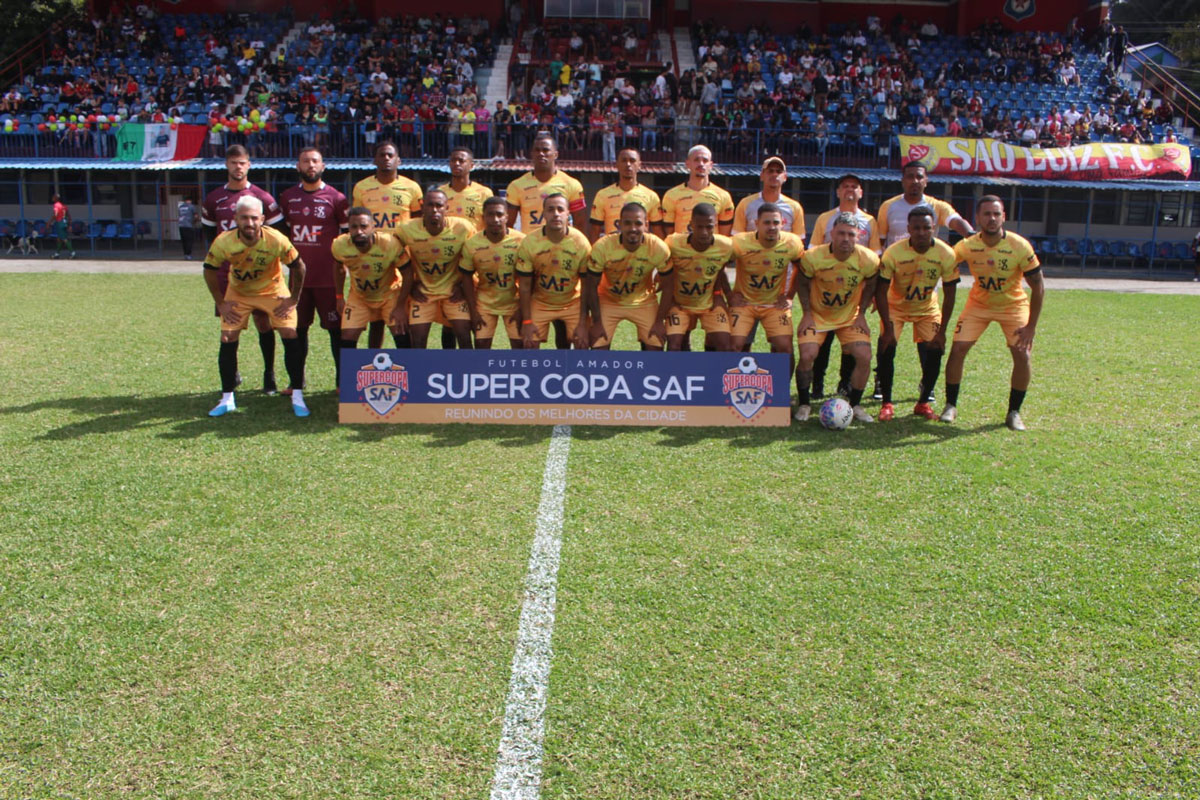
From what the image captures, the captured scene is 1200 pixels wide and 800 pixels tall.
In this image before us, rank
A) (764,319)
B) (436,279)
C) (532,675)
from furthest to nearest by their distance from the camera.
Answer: (436,279)
(764,319)
(532,675)

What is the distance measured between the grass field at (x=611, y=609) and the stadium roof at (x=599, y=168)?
56.7ft

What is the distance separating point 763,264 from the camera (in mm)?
7684

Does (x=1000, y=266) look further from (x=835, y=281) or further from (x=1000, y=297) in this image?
(x=835, y=281)

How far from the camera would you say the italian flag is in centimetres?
2436

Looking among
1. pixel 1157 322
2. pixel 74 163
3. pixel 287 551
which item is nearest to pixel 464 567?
pixel 287 551

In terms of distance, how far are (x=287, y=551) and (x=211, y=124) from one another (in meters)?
23.2

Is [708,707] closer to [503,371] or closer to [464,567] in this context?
[464,567]

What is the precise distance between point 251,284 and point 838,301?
514cm

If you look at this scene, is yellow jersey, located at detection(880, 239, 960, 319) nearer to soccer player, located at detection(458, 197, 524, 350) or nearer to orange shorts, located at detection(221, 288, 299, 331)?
soccer player, located at detection(458, 197, 524, 350)

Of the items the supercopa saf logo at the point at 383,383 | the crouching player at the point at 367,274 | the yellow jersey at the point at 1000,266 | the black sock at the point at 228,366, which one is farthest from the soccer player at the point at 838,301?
the black sock at the point at 228,366

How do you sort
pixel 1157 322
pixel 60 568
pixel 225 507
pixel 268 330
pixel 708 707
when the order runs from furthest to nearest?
pixel 1157 322 < pixel 268 330 < pixel 225 507 < pixel 60 568 < pixel 708 707

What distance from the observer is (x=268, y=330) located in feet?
26.4

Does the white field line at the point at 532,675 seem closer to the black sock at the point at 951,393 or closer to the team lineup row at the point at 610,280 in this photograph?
the team lineup row at the point at 610,280

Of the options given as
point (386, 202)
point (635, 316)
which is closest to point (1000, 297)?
point (635, 316)
